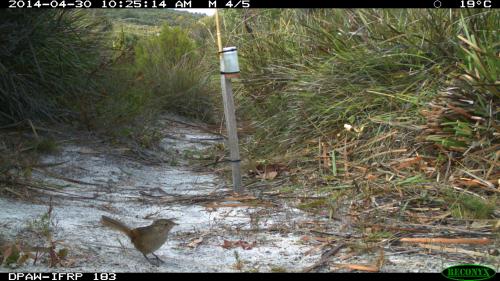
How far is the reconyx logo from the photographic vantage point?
2883mm

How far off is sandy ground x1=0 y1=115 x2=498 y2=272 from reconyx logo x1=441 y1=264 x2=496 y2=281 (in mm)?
131

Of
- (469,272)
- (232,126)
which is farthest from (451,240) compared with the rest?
(232,126)

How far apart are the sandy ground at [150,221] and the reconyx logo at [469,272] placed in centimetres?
13

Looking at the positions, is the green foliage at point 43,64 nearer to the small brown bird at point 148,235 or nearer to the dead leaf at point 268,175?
the dead leaf at point 268,175

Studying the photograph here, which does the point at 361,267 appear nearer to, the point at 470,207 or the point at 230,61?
the point at 470,207

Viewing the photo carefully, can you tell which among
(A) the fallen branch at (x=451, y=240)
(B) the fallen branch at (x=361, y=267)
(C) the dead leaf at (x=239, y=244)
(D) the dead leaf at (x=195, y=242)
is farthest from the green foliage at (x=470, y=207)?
(D) the dead leaf at (x=195, y=242)

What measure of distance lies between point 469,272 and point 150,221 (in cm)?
217

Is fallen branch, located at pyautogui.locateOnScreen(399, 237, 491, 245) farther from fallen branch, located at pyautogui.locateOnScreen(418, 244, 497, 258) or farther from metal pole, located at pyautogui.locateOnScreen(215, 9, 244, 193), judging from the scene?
metal pole, located at pyautogui.locateOnScreen(215, 9, 244, 193)

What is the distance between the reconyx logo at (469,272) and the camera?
113 inches

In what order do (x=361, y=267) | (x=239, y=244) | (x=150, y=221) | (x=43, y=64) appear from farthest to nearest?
(x=43, y=64)
(x=150, y=221)
(x=239, y=244)
(x=361, y=267)

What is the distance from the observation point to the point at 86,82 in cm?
648

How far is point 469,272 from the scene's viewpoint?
297 cm

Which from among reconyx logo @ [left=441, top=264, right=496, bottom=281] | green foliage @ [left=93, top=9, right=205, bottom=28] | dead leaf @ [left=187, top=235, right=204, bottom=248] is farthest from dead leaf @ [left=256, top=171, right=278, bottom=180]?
green foliage @ [left=93, top=9, right=205, bottom=28]

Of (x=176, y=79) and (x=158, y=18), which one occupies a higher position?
(x=158, y=18)
